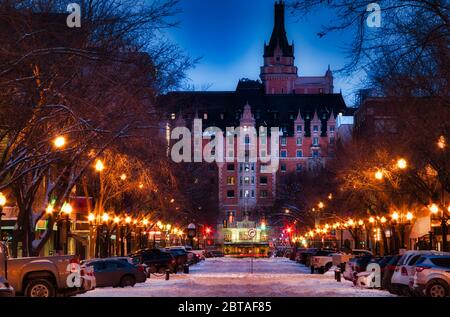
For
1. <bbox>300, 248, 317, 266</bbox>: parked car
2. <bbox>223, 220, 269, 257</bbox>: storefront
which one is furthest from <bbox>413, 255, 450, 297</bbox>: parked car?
<bbox>223, 220, 269, 257</bbox>: storefront

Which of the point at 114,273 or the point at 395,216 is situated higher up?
the point at 395,216

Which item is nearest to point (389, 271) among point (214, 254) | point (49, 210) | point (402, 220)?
point (49, 210)

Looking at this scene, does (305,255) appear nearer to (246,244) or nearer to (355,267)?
(355,267)

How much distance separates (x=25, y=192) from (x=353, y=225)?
52678mm

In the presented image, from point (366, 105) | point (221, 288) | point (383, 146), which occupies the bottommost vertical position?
point (221, 288)

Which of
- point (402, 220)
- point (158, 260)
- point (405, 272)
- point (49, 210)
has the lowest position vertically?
point (405, 272)

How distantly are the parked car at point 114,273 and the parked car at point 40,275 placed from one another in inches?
402

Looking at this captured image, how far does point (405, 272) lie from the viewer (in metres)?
33.3

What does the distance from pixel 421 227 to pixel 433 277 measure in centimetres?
4562

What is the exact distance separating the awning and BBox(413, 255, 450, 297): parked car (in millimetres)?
40854

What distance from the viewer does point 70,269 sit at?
3052 centimetres

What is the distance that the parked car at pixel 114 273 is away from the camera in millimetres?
40844
